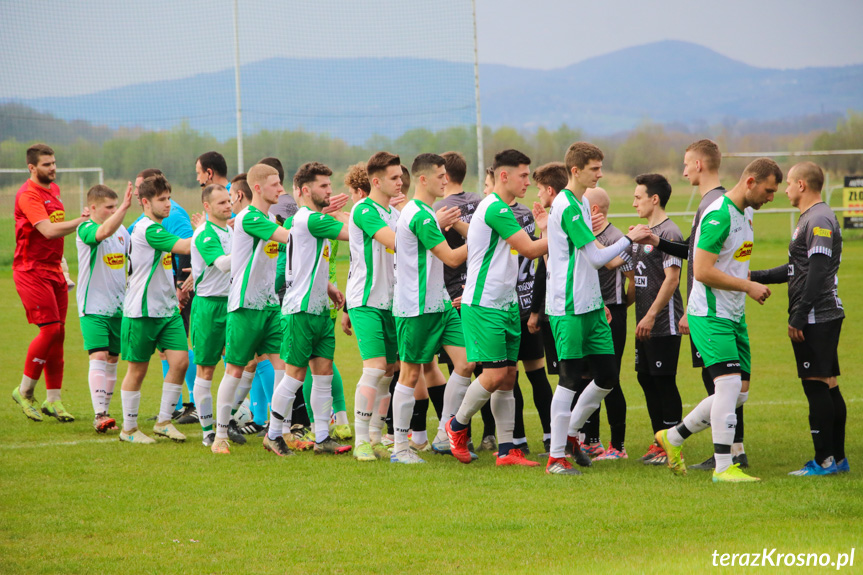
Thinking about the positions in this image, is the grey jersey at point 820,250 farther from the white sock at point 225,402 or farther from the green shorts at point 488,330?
the white sock at point 225,402

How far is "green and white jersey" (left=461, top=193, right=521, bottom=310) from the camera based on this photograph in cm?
666

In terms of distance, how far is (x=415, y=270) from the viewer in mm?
6887

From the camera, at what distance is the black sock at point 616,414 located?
722cm

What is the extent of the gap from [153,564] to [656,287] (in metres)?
4.51

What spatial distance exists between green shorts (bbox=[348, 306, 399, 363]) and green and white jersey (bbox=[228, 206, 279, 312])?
36.2 inches

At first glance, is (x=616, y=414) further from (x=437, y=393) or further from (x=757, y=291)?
(x=757, y=291)

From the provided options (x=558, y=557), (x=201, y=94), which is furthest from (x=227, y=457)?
(x=201, y=94)

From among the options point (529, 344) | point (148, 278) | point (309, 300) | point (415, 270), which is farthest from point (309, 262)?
point (529, 344)

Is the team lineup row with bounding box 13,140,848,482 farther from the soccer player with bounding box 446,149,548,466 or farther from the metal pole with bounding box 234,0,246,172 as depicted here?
the metal pole with bounding box 234,0,246,172

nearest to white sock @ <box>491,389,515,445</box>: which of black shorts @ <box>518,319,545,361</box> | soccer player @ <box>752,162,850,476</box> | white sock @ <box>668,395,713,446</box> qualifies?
black shorts @ <box>518,319,545,361</box>

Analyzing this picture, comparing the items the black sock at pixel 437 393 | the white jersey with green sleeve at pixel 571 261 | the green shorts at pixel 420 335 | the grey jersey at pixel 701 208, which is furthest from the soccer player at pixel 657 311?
the black sock at pixel 437 393

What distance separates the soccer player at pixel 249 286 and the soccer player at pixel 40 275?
8.92 feet

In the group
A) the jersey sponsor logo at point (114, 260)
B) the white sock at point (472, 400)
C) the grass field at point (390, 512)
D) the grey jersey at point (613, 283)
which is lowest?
the grass field at point (390, 512)

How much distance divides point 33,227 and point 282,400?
3.92m
